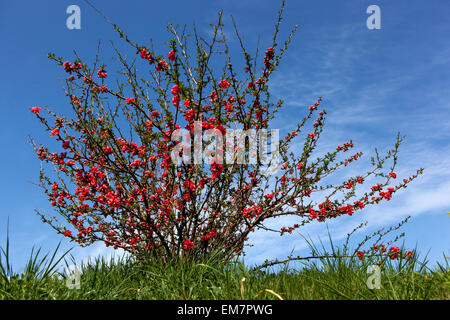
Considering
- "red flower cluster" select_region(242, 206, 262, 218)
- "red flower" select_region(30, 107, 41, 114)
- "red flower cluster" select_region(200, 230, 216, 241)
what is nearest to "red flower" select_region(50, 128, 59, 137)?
"red flower" select_region(30, 107, 41, 114)

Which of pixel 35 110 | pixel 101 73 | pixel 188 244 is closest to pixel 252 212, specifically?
pixel 188 244

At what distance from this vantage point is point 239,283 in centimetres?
419

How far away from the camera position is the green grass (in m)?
3.97

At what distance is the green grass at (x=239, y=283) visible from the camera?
3.97m

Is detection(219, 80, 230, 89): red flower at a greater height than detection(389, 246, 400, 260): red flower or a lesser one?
greater

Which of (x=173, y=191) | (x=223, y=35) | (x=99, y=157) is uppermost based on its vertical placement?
(x=223, y=35)

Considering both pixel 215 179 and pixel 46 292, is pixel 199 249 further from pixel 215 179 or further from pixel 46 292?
pixel 46 292

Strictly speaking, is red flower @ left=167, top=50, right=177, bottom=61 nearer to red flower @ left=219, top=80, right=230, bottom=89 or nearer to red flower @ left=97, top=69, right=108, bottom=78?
red flower @ left=219, top=80, right=230, bottom=89

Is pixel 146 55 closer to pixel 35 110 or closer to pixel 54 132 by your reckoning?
pixel 54 132

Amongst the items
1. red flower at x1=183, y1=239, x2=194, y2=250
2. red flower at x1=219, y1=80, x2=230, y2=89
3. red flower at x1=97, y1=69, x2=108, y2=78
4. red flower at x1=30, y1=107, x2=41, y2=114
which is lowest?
red flower at x1=183, y1=239, x2=194, y2=250

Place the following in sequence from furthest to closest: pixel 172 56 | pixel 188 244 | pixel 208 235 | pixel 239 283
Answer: pixel 208 235
pixel 188 244
pixel 172 56
pixel 239 283
